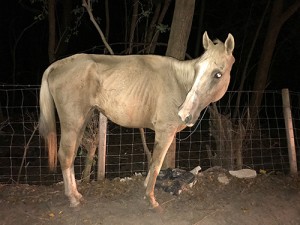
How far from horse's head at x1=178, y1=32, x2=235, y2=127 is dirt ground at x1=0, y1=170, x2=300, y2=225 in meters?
1.35

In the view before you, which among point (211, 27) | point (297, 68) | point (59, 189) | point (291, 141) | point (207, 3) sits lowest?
point (59, 189)

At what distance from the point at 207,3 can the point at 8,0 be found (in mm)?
10671

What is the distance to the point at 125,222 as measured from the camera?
12.6ft

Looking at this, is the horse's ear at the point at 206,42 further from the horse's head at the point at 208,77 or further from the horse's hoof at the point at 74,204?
the horse's hoof at the point at 74,204

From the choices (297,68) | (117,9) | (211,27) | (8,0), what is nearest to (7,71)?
(8,0)

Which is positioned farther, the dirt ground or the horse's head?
the dirt ground

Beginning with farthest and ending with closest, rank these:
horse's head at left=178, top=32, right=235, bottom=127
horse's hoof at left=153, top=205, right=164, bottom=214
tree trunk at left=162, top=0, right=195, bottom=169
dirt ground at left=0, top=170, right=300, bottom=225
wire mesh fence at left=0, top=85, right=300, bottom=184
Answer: wire mesh fence at left=0, top=85, right=300, bottom=184 → tree trunk at left=162, top=0, right=195, bottom=169 → horse's hoof at left=153, top=205, right=164, bottom=214 → dirt ground at left=0, top=170, right=300, bottom=225 → horse's head at left=178, top=32, right=235, bottom=127

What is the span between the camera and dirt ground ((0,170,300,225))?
13.0 feet

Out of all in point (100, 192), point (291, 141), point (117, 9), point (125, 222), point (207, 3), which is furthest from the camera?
point (117, 9)

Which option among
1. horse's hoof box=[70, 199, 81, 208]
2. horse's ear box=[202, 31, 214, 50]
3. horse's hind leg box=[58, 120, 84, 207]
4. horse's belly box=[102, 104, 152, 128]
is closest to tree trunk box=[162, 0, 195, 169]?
horse's ear box=[202, 31, 214, 50]

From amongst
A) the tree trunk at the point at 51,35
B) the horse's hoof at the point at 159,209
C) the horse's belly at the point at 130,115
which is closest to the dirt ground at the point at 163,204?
the horse's hoof at the point at 159,209

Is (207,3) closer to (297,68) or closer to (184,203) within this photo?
(297,68)

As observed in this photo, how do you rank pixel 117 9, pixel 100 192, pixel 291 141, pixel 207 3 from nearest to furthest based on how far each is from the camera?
pixel 100 192 → pixel 291 141 → pixel 207 3 → pixel 117 9

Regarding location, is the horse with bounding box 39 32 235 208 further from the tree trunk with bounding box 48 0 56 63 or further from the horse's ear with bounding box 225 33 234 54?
the tree trunk with bounding box 48 0 56 63
